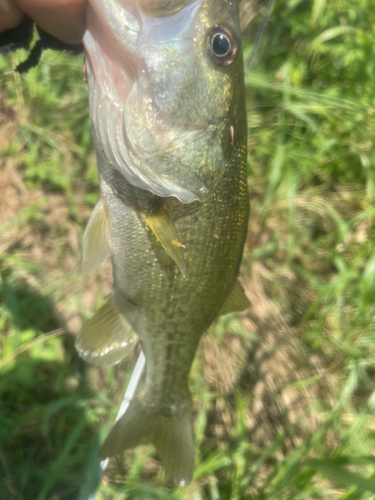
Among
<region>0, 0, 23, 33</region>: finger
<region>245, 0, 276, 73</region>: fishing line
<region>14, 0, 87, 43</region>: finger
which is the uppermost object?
<region>0, 0, 23, 33</region>: finger

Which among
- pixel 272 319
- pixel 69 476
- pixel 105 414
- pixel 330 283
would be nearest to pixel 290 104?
pixel 330 283

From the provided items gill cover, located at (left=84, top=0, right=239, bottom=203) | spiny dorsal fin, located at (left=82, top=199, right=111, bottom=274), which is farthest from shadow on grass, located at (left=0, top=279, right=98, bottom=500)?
gill cover, located at (left=84, top=0, right=239, bottom=203)

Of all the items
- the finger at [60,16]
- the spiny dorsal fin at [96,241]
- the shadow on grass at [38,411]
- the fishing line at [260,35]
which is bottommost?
the shadow on grass at [38,411]

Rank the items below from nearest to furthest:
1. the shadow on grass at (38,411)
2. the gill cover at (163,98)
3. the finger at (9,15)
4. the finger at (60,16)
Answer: the gill cover at (163,98), the finger at (60,16), the finger at (9,15), the shadow on grass at (38,411)

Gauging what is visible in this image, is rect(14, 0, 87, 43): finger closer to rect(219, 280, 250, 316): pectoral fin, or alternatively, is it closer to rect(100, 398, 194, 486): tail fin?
rect(219, 280, 250, 316): pectoral fin

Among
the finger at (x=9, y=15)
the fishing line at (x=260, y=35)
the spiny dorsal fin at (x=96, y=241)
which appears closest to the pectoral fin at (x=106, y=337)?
the spiny dorsal fin at (x=96, y=241)

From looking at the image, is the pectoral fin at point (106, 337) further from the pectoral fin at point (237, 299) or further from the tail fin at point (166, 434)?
the pectoral fin at point (237, 299)
